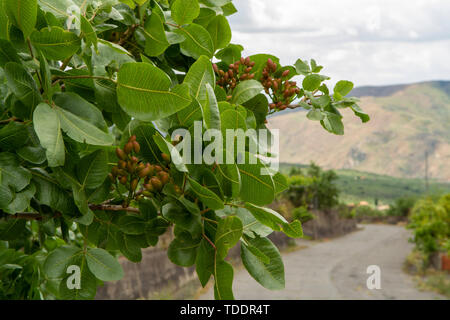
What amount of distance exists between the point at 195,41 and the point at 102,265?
16.8 inches

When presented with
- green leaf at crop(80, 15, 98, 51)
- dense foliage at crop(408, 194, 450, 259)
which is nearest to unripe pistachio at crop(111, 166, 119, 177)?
green leaf at crop(80, 15, 98, 51)

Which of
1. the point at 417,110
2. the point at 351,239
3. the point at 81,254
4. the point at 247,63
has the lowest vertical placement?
the point at 351,239

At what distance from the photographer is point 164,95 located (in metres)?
0.62

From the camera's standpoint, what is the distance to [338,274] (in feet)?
37.8

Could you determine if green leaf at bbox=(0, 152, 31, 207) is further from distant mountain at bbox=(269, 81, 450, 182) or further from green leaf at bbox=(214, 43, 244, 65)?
distant mountain at bbox=(269, 81, 450, 182)

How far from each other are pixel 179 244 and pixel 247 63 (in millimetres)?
408

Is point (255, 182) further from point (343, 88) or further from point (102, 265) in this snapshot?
point (343, 88)

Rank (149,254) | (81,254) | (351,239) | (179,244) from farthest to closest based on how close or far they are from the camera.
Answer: (351,239) < (149,254) < (81,254) < (179,244)

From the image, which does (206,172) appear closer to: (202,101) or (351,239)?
(202,101)

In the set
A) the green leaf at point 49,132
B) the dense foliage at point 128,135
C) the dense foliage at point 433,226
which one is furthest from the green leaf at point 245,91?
the dense foliage at point 433,226

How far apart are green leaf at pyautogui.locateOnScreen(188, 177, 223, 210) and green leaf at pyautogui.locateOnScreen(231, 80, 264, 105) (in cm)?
27

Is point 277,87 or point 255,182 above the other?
point 277,87

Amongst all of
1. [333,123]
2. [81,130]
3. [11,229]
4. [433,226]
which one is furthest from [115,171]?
[433,226]

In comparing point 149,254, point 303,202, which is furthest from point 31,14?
point 303,202
